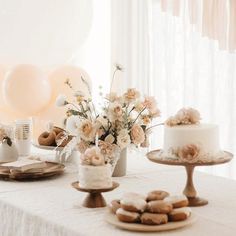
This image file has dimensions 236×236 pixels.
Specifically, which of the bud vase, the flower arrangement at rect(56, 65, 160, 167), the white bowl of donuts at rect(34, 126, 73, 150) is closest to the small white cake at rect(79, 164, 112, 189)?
the flower arrangement at rect(56, 65, 160, 167)

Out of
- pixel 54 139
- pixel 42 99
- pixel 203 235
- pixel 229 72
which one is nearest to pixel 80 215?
pixel 203 235

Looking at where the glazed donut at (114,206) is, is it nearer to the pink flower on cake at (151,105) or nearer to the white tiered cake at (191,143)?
the white tiered cake at (191,143)

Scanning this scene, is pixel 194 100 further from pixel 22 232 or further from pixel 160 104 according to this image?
pixel 22 232

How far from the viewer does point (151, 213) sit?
4.21 ft

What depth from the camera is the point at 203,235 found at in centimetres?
125

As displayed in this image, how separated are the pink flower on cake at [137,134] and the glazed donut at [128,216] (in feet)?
1.57

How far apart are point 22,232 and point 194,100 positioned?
1.94 m

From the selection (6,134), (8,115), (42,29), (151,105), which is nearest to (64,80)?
(8,115)

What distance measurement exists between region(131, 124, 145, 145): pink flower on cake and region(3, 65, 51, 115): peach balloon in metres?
1.22

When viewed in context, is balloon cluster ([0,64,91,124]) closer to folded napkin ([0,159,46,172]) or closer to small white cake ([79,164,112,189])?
folded napkin ([0,159,46,172])

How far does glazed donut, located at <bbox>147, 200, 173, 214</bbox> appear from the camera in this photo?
1273mm

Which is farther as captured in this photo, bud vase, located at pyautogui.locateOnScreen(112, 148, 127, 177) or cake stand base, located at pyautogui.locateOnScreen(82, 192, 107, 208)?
bud vase, located at pyautogui.locateOnScreen(112, 148, 127, 177)

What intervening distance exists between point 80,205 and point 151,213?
0.32 m

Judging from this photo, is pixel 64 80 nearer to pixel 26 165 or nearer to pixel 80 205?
pixel 26 165
